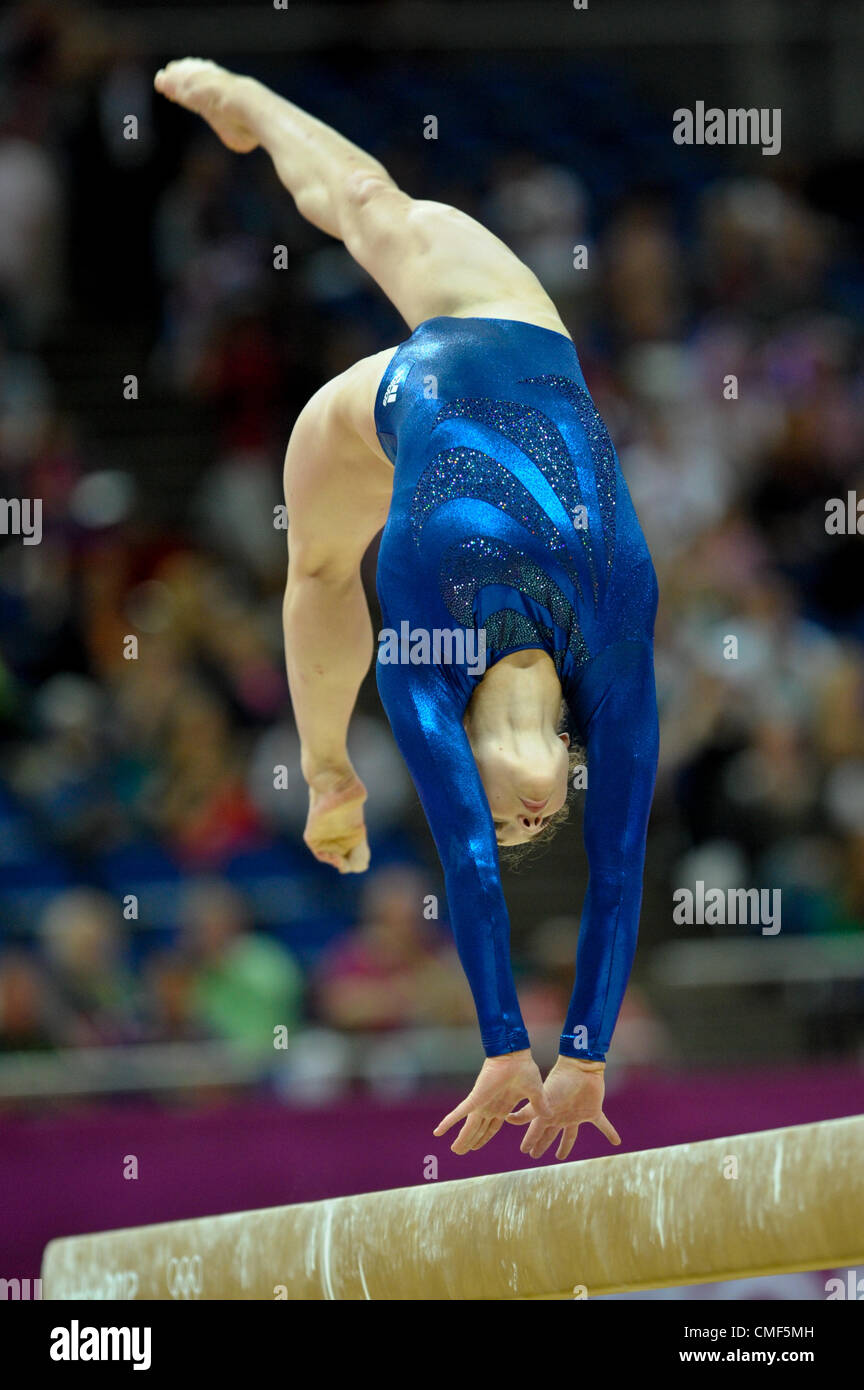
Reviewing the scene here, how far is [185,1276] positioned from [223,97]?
2464mm

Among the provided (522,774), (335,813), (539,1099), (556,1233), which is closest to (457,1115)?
(539,1099)

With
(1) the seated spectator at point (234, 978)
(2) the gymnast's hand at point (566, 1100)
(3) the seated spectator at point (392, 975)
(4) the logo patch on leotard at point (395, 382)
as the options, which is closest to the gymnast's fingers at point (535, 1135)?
(2) the gymnast's hand at point (566, 1100)

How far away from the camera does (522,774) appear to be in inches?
127

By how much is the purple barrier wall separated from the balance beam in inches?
62.6

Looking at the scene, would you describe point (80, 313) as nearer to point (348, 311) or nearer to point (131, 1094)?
point (348, 311)

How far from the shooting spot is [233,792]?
22.1 feet

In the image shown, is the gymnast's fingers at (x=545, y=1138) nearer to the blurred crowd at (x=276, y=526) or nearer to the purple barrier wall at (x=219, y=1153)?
the purple barrier wall at (x=219, y=1153)

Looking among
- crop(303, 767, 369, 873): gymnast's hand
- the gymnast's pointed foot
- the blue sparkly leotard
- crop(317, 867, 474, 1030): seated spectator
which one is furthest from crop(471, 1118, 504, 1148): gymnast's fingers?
crop(317, 867, 474, 1030): seated spectator

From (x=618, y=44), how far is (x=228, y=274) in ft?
9.64

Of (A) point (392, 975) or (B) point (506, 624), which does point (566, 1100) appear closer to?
(B) point (506, 624)

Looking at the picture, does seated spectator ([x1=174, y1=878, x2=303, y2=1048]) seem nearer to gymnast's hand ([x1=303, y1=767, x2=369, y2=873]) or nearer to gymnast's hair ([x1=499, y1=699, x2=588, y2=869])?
gymnast's hand ([x1=303, y1=767, x2=369, y2=873])

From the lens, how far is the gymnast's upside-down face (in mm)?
3236

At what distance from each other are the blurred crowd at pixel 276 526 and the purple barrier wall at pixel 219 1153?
432 mm
